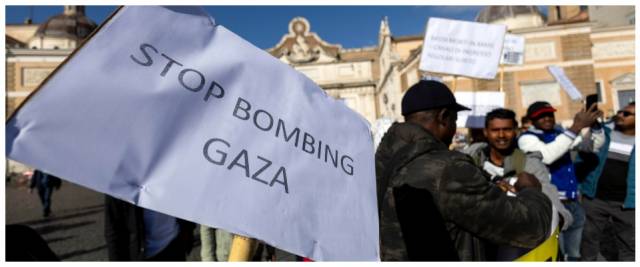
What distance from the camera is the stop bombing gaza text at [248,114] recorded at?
1.03m

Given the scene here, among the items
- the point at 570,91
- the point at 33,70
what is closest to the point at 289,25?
the point at 33,70

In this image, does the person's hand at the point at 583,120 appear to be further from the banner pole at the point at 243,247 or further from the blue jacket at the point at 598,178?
the banner pole at the point at 243,247

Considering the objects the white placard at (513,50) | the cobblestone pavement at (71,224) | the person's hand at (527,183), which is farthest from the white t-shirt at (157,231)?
the white placard at (513,50)

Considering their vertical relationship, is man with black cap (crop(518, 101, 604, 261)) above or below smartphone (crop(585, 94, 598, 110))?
below

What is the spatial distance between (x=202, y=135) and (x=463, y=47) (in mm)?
4566

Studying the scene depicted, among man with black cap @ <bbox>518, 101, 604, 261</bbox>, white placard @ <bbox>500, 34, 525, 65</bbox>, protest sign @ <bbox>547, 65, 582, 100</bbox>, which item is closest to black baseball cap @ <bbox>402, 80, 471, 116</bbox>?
man with black cap @ <bbox>518, 101, 604, 261</bbox>

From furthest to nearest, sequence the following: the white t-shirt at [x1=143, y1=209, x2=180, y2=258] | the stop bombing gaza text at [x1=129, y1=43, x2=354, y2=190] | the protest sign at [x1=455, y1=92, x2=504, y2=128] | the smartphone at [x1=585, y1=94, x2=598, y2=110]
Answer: the protest sign at [x1=455, y1=92, x2=504, y2=128], the smartphone at [x1=585, y1=94, x2=598, y2=110], the white t-shirt at [x1=143, y1=209, x2=180, y2=258], the stop bombing gaza text at [x1=129, y1=43, x2=354, y2=190]

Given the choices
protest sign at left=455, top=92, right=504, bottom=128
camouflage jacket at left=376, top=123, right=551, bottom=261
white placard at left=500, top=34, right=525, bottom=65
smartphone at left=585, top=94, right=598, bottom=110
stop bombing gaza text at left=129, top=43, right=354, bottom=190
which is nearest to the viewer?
stop bombing gaza text at left=129, top=43, right=354, bottom=190

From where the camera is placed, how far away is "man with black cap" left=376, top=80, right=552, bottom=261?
4.85 ft

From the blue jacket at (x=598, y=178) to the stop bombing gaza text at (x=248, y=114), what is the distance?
2415 millimetres

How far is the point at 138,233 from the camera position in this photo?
2.75m

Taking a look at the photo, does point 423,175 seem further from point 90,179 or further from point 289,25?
point 289,25

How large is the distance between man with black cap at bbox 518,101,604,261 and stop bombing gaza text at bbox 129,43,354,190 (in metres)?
2.72

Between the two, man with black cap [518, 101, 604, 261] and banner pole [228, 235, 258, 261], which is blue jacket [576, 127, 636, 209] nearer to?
man with black cap [518, 101, 604, 261]
